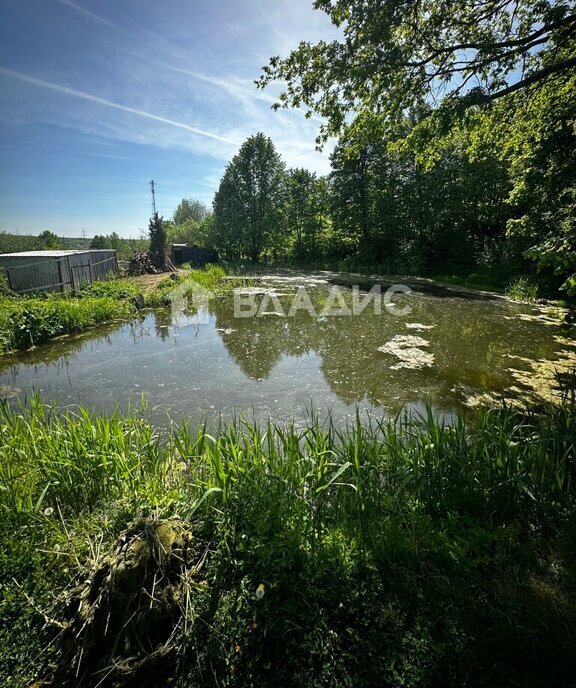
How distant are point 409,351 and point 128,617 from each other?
226 inches

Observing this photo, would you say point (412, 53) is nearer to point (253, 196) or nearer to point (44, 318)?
point (44, 318)

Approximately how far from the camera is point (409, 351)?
612 cm

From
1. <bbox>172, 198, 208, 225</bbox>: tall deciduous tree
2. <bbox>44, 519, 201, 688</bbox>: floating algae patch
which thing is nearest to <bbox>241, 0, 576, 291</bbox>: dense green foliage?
<bbox>44, 519, 201, 688</bbox>: floating algae patch

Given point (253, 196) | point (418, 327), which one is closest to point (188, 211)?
point (253, 196)

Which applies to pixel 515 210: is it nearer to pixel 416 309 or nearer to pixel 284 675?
pixel 416 309

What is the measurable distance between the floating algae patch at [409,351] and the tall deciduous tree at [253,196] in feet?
69.0

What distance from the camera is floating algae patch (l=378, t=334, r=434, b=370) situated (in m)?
5.49

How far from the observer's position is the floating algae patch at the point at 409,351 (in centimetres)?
549

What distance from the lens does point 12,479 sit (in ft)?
6.91

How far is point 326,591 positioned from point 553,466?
1.72m

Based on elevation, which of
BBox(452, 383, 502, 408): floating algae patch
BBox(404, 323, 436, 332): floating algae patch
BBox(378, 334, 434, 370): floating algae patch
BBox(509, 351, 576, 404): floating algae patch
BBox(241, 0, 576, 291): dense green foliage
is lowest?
BBox(452, 383, 502, 408): floating algae patch

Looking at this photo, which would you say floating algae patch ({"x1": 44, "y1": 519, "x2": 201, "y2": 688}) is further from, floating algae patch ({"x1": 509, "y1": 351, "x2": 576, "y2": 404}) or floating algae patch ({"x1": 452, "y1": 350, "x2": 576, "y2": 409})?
floating algae patch ({"x1": 509, "y1": 351, "x2": 576, "y2": 404})

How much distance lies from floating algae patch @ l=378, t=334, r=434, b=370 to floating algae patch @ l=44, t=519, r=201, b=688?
453cm

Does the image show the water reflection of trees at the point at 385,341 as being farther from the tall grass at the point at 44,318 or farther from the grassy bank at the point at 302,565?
the tall grass at the point at 44,318
